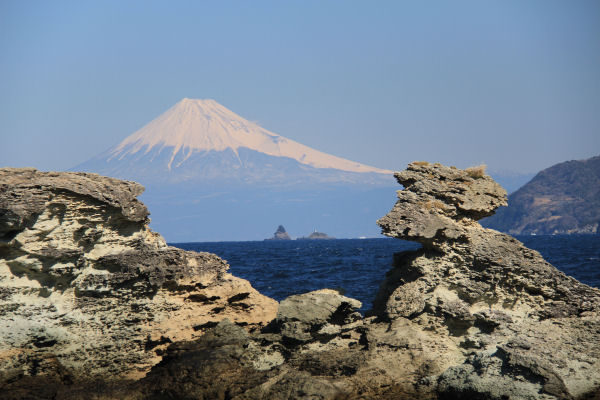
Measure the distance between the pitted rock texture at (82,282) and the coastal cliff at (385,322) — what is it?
→ 37 millimetres

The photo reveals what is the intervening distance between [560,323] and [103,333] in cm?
885

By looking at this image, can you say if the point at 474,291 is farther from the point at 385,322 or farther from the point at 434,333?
the point at 385,322

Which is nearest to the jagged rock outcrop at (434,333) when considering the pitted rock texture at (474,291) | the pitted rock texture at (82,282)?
the pitted rock texture at (474,291)

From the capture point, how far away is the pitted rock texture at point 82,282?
39.2 feet

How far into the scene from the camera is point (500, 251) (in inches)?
519

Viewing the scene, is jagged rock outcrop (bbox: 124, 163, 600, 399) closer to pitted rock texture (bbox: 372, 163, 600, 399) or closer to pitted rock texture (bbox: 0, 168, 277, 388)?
pitted rock texture (bbox: 372, 163, 600, 399)

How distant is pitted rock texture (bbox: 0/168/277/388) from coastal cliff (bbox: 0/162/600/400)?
0.12 feet

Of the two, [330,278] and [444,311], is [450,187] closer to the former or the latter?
[444,311]

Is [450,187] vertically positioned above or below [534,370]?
above

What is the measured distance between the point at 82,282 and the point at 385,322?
5974 mm

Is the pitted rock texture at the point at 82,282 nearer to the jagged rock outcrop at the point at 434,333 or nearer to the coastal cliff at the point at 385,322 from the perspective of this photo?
the coastal cliff at the point at 385,322

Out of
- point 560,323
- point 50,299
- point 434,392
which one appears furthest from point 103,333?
point 560,323

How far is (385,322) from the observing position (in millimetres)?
12742

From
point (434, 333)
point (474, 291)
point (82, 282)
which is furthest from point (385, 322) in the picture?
point (82, 282)
